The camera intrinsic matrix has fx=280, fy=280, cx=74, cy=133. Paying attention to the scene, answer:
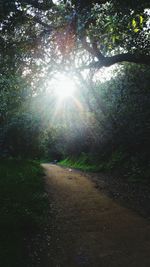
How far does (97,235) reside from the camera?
7.84 metres

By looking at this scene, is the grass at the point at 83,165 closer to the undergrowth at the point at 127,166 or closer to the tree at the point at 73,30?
the undergrowth at the point at 127,166

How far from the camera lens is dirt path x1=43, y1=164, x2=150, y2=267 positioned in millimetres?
6375

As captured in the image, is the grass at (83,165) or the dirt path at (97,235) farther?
the grass at (83,165)

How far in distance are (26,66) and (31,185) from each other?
571 cm

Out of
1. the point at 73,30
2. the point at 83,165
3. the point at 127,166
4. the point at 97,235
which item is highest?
the point at 73,30

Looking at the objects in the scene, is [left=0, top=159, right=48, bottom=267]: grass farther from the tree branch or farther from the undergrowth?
the tree branch

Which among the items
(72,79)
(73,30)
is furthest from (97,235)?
(72,79)

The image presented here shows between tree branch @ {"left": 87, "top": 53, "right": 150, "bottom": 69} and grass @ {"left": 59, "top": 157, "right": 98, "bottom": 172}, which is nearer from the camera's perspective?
tree branch @ {"left": 87, "top": 53, "right": 150, "bottom": 69}

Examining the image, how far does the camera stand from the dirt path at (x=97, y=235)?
638 cm

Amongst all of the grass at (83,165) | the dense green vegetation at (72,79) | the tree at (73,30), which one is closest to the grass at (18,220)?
the dense green vegetation at (72,79)

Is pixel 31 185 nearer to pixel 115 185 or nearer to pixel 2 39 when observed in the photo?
pixel 115 185

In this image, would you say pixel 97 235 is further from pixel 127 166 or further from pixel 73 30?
pixel 127 166

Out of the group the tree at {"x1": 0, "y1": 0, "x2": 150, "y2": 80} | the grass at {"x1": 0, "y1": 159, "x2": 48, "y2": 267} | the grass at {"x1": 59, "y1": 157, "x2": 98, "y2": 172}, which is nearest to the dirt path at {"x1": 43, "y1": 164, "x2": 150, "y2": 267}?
the grass at {"x1": 0, "y1": 159, "x2": 48, "y2": 267}

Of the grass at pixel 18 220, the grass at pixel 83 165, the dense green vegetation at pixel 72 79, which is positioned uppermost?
the dense green vegetation at pixel 72 79
